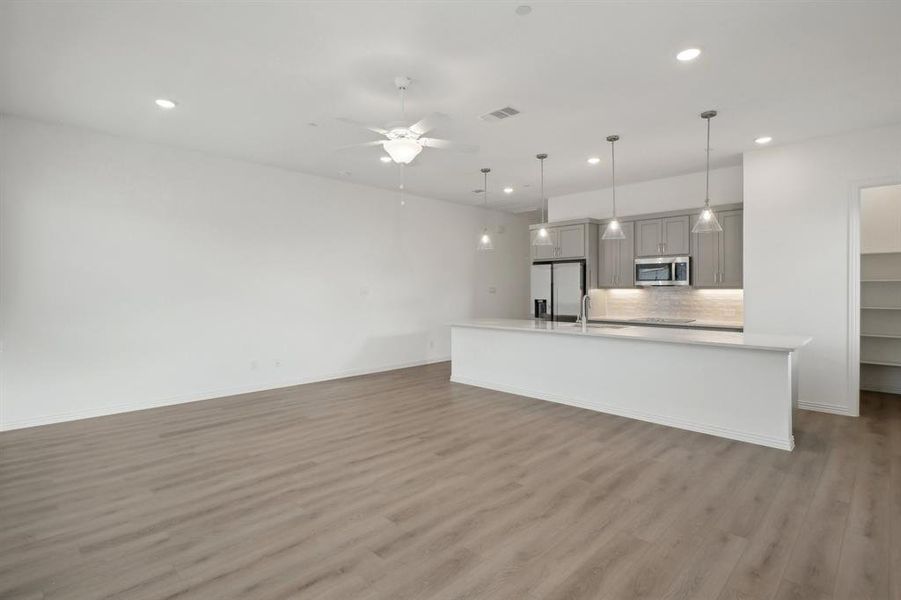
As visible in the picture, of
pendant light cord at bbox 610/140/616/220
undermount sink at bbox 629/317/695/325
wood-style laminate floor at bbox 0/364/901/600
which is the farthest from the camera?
undermount sink at bbox 629/317/695/325

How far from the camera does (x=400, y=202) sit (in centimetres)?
795

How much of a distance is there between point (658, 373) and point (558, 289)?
3492 millimetres

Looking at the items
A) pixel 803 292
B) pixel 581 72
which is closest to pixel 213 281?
pixel 581 72

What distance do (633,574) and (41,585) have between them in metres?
2.84

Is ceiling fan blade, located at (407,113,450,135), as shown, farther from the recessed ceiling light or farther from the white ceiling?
the recessed ceiling light

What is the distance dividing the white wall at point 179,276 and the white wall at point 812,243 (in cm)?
514

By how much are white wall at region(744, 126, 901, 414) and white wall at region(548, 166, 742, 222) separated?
874 millimetres

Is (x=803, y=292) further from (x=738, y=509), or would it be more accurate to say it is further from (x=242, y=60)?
(x=242, y=60)

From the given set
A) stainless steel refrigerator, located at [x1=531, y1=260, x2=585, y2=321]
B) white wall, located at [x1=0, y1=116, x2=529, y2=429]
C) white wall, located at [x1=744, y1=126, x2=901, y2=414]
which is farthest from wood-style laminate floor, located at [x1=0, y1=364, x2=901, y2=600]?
stainless steel refrigerator, located at [x1=531, y1=260, x2=585, y2=321]

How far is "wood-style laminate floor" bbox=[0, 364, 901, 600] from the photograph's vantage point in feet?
7.09

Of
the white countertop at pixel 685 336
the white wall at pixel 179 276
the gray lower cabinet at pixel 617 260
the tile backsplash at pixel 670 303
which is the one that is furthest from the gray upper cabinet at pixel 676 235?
the white wall at pixel 179 276

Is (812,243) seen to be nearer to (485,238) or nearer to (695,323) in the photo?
(695,323)

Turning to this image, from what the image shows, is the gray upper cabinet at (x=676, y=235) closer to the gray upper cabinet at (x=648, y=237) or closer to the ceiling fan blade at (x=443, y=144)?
the gray upper cabinet at (x=648, y=237)

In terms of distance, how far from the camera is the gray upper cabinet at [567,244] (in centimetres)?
761
